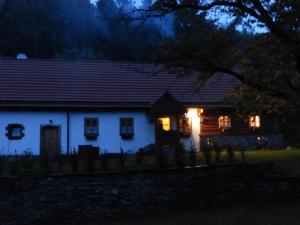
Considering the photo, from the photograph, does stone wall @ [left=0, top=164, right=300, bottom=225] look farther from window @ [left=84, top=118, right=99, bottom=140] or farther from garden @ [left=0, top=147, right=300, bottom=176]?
window @ [left=84, top=118, right=99, bottom=140]

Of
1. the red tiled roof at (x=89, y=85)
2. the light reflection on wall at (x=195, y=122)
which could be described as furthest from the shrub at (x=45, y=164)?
the light reflection on wall at (x=195, y=122)

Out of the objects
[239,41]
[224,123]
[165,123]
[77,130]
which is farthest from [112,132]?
[239,41]

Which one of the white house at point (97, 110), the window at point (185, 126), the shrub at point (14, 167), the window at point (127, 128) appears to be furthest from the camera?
the window at point (185, 126)

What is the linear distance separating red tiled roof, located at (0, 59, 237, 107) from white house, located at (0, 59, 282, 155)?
51 mm

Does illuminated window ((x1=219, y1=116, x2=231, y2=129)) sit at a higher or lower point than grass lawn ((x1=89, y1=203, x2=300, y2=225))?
higher

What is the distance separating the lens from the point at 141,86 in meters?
29.0

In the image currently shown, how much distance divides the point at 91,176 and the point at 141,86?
15733mm

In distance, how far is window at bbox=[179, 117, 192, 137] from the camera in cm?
2764

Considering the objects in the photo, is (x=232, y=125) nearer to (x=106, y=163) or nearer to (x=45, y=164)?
(x=106, y=163)

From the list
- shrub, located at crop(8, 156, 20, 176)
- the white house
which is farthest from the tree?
the white house

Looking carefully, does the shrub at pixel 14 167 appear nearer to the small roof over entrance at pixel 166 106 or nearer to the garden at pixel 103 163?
the garden at pixel 103 163

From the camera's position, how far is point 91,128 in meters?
26.4

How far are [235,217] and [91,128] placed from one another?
48.2 ft

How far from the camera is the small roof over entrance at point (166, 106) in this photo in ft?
84.8
